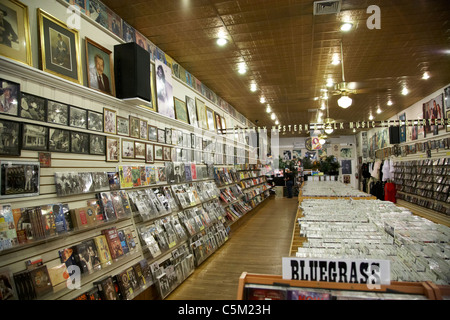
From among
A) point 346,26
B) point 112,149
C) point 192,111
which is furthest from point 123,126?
point 346,26

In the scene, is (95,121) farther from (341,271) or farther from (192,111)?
(192,111)

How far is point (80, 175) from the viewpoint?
9.21 feet

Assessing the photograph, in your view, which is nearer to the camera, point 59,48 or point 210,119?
point 59,48

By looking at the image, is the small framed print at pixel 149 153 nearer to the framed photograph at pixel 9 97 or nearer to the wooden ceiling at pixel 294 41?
the wooden ceiling at pixel 294 41

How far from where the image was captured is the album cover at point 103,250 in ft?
9.35

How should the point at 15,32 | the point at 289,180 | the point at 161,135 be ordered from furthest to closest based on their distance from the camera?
1. the point at 289,180
2. the point at 161,135
3. the point at 15,32

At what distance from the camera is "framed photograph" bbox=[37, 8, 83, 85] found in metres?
2.54

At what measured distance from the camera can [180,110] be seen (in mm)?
5438

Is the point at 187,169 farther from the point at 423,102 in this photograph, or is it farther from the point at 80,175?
the point at 423,102

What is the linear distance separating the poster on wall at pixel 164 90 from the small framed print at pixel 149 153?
68 cm

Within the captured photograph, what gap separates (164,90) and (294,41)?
8.02ft

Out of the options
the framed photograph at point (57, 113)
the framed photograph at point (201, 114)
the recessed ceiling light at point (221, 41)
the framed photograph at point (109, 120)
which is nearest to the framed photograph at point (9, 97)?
the framed photograph at point (57, 113)
